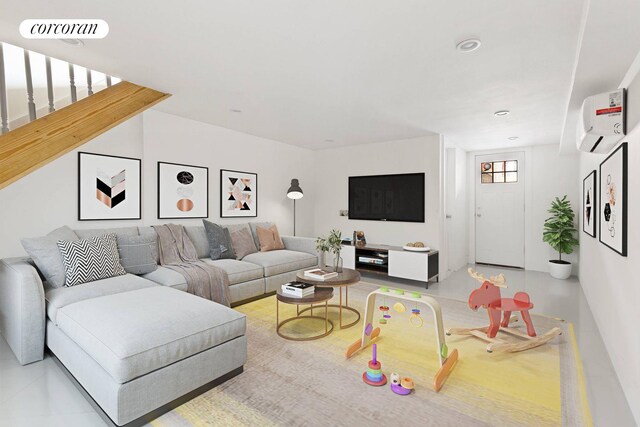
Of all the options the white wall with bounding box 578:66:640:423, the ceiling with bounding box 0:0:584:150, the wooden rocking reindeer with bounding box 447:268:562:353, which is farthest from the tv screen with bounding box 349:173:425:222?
the white wall with bounding box 578:66:640:423

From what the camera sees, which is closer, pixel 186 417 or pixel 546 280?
pixel 186 417

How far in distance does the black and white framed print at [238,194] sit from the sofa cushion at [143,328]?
97.3 inches

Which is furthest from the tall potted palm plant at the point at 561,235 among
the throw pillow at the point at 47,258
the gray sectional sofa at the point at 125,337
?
the throw pillow at the point at 47,258

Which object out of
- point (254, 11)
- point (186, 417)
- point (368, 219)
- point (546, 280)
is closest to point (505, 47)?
point (254, 11)

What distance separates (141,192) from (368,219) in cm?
363

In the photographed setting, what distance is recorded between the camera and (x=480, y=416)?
5.94 feet

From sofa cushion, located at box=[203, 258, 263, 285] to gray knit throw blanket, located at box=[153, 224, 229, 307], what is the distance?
13cm

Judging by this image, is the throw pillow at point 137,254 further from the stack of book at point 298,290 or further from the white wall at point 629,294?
the white wall at point 629,294

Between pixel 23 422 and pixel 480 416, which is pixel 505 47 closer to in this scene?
pixel 480 416

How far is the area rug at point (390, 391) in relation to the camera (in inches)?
70.3

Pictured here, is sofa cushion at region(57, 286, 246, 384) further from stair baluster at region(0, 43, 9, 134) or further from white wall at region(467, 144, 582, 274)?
white wall at region(467, 144, 582, 274)

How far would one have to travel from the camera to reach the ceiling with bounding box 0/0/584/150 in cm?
190

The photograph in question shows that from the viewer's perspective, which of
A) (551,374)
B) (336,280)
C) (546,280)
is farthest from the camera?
(546,280)

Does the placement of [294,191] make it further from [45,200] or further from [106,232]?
[45,200]
